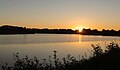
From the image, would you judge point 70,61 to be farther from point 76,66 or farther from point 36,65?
point 36,65

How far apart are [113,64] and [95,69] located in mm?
659

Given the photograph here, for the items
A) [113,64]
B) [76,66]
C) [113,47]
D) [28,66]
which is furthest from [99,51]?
[28,66]

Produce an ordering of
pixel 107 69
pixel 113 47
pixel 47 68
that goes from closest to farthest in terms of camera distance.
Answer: pixel 107 69 → pixel 47 68 → pixel 113 47

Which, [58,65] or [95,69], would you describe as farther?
[58,65]

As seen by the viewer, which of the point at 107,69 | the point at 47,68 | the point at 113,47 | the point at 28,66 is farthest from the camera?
the point at 113,47

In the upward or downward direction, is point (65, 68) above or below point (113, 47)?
below

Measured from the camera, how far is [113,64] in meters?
9.80

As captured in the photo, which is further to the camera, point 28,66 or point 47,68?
point 47,68

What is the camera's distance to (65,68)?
11.2m

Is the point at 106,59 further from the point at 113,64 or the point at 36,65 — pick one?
the point at 36,65

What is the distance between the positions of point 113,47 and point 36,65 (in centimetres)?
362

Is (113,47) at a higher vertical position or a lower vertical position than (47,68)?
higher

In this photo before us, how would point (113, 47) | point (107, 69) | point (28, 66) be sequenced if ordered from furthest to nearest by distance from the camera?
point (113, 47)
point (28, 66)
point (107, 69)

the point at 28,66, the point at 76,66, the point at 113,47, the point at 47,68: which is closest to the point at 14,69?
the point at 28,66
